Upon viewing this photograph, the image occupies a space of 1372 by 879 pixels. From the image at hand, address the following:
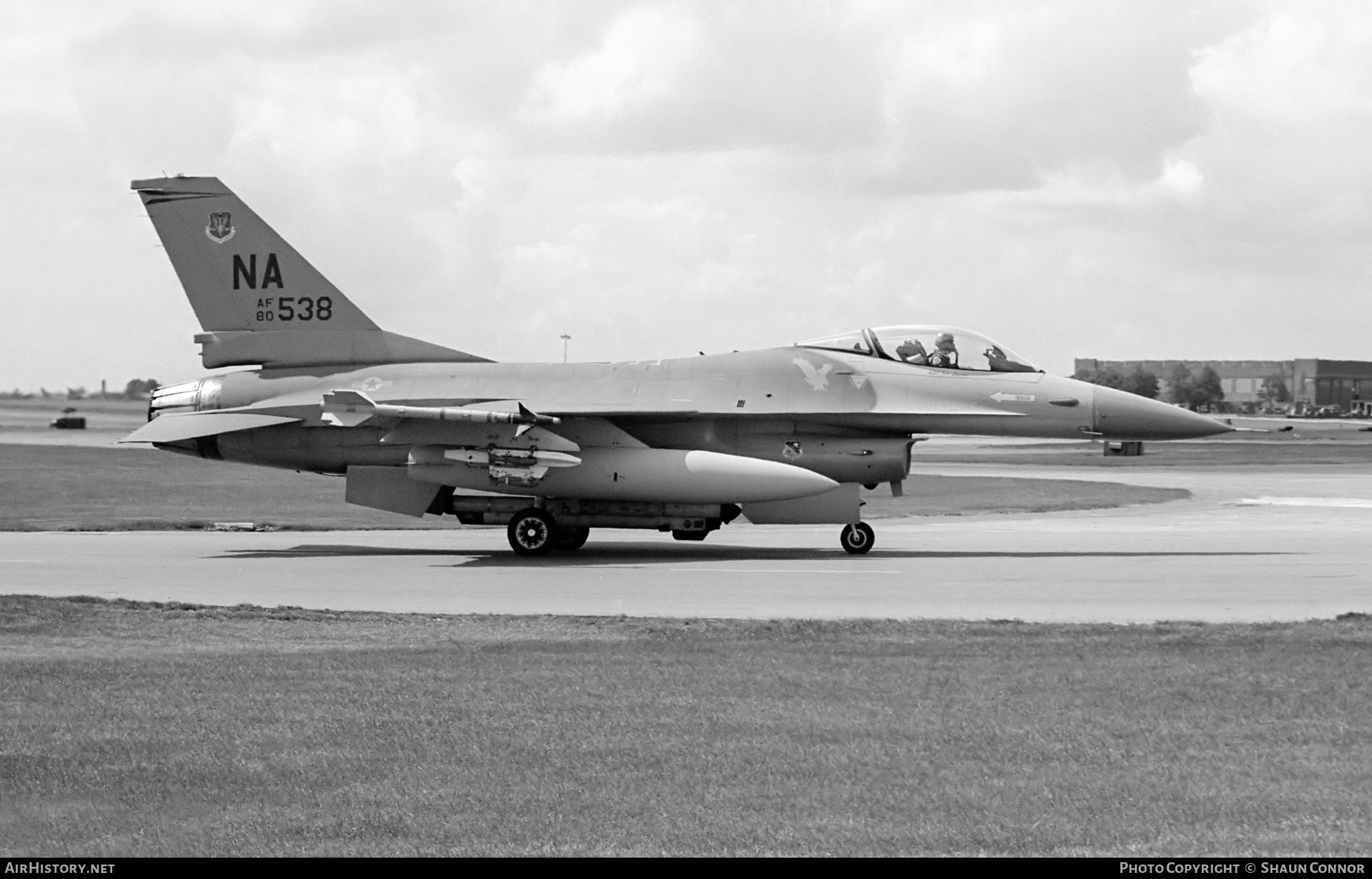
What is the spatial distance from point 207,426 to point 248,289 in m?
2.12

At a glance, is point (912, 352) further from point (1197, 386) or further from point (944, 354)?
point (1197, 386)

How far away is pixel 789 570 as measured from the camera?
17016mm

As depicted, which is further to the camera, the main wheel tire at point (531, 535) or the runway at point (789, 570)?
the main wheel tire at point (531, 535)

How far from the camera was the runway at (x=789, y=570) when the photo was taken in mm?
13742

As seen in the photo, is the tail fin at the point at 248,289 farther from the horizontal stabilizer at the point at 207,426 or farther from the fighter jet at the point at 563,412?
the horizontal stabilizer at the point at 207,426

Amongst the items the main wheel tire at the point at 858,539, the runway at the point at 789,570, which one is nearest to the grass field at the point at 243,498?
the runway at the point at 789,570

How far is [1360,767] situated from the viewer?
6703mm

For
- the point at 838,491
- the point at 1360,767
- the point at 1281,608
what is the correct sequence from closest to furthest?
the point at 1360,767 < the point at 1281,608 < the point at 838,491

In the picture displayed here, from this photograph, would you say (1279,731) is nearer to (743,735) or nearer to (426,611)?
(743,735)

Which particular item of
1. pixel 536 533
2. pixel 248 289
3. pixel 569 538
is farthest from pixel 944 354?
pixel 248 289

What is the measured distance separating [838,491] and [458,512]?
Result: 16.6 ft

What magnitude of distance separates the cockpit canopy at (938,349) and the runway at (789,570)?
96.3 inches
